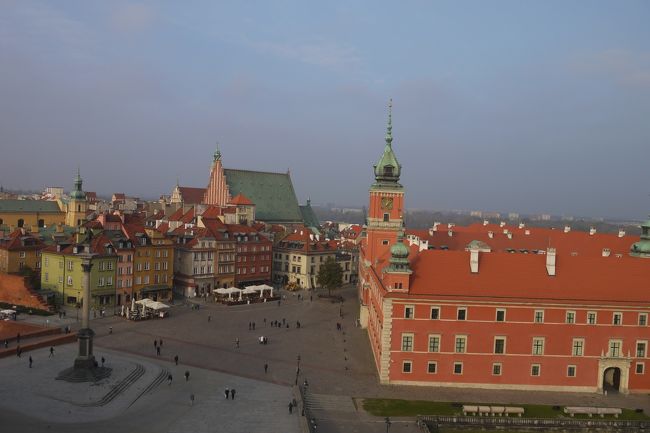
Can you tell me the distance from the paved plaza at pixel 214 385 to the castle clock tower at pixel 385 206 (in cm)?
1079

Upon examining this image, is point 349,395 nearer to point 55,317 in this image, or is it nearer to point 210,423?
point 210,423

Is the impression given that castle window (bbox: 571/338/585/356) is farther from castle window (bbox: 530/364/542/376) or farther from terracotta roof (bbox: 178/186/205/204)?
terracotta roof (bbox: 178/186/205/204)

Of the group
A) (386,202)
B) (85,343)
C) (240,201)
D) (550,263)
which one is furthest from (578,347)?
(240,201)

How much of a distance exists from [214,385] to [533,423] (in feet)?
70.1

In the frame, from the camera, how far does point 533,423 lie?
38.2 m

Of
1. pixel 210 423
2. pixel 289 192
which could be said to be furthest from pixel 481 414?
pixel 289 192

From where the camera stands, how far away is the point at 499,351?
44844mm

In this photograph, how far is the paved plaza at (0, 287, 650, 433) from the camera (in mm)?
36250

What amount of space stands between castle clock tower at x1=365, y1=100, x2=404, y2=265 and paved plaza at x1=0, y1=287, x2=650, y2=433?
10.8m

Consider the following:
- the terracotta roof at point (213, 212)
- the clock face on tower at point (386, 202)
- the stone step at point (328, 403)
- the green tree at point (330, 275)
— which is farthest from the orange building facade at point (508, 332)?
the terracotta roof at point (213, 212)

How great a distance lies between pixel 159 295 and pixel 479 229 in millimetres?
46846

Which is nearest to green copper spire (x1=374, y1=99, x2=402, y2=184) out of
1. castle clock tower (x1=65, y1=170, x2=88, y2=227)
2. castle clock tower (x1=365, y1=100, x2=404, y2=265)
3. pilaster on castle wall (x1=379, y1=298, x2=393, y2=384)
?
castle clock tower (x1=365, y1=100, x2=404, y2=265)

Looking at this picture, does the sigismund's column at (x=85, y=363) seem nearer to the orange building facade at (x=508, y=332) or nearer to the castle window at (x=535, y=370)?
the orange building facade at (x=508, y=332)

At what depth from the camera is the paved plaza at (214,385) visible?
36.2 m
